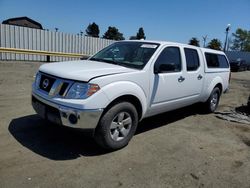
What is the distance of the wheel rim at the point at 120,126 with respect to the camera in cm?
395

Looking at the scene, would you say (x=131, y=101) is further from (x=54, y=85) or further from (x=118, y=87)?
(x=54, y=85)

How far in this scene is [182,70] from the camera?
524cm

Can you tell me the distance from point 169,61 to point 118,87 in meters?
1.57

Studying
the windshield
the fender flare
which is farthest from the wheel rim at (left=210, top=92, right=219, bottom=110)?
the fender flare

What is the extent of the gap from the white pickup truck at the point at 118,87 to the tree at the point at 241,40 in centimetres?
9646

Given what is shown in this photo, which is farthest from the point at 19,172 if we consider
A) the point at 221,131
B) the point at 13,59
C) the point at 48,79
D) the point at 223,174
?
the point at 13,59

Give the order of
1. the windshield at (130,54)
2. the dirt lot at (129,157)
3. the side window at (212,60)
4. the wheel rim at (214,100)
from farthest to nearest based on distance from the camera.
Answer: the wheel rim at (214,100)
the side window at (212,60)
the windshield at (130,54)
the dirt lot at (129,157)

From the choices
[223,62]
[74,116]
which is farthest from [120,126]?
[223,62]

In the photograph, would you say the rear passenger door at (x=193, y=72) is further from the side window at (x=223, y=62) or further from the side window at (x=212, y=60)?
the side window at (x=223, y=62)

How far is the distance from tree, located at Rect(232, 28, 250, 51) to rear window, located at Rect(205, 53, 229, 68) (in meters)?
93.5

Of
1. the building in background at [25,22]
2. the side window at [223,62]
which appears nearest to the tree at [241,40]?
the building in background at [25,22]

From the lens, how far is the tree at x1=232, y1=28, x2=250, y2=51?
91.8 metres

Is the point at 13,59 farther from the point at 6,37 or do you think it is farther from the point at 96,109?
the point at 96,109

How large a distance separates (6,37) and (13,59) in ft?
4.68
